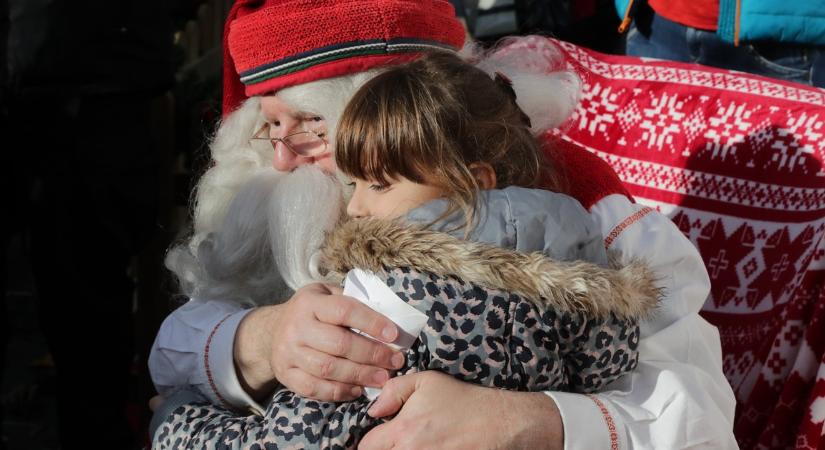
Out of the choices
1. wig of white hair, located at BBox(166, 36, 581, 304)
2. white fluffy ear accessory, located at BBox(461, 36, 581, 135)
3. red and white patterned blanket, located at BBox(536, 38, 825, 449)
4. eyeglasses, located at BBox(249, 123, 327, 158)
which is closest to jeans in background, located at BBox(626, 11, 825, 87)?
red and white patterned blanket, located at BBox(536, 38, 825, 449)

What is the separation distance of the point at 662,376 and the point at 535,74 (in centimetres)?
88

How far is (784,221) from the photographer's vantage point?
2.48 metres

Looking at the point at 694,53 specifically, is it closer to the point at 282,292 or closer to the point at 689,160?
the point at 689,160

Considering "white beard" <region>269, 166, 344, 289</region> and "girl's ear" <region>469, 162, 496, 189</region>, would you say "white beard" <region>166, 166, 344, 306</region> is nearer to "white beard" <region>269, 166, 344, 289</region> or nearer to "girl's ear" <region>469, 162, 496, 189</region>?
"white beard" <region>269, 166, 344, 289</region>

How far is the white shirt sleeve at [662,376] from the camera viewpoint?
68.2 inches

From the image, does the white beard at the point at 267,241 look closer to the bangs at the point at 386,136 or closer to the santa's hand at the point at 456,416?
the bangs at the point at 386,136

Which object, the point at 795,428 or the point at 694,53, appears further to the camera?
the point at 694,53

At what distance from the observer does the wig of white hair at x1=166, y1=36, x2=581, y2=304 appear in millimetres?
2025

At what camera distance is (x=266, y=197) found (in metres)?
2.13

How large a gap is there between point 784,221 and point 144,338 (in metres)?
2.83

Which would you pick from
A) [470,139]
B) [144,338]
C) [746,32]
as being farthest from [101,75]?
[746,32]

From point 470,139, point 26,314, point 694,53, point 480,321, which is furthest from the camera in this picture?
point 26,314

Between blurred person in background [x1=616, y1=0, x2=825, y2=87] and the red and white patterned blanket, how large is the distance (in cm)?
44

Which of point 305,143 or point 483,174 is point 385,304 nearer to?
point 483,174
